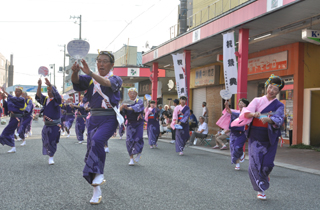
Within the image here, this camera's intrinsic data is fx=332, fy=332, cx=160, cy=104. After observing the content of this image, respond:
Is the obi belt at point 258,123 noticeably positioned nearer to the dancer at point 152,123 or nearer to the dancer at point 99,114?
the dancer at point 99,114

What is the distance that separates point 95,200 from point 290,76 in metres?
11.7

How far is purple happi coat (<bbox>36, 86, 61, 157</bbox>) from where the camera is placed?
807 centimetres

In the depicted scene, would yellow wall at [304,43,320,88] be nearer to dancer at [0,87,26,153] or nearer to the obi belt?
the obi belt

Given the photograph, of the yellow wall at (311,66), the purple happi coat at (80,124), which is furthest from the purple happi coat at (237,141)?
the purple happi coat at (80,124)

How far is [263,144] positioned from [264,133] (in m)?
0.17

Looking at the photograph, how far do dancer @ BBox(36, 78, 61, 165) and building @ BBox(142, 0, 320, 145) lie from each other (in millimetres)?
6505

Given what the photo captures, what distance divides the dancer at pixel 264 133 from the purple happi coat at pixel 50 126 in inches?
188

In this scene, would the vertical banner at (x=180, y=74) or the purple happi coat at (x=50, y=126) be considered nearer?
the purple happi coat at (x=50, y=126)

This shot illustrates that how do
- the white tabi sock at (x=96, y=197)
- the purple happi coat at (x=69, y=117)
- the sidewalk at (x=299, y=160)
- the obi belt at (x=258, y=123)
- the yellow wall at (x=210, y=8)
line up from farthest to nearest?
the purple happi coat at (x=69, y=117) → the yellow wall at (x=210, y=8) → the sidewalk at (x=299, y=160) → the obi belt at (x=258, y=123) → the white tabi sock at (x=96, y=197)

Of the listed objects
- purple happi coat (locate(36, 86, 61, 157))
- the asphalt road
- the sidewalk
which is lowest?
the sidewalk

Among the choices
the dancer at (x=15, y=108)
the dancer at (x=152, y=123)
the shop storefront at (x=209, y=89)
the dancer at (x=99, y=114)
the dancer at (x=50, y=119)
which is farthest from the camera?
the shop storefront at (x=209, y=89)

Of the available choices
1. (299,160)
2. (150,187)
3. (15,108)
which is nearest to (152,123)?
(15,108)

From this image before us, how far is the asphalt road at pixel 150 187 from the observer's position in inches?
179

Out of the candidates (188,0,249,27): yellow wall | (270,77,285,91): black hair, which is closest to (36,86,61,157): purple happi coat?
(270,77,285,91): black hair
